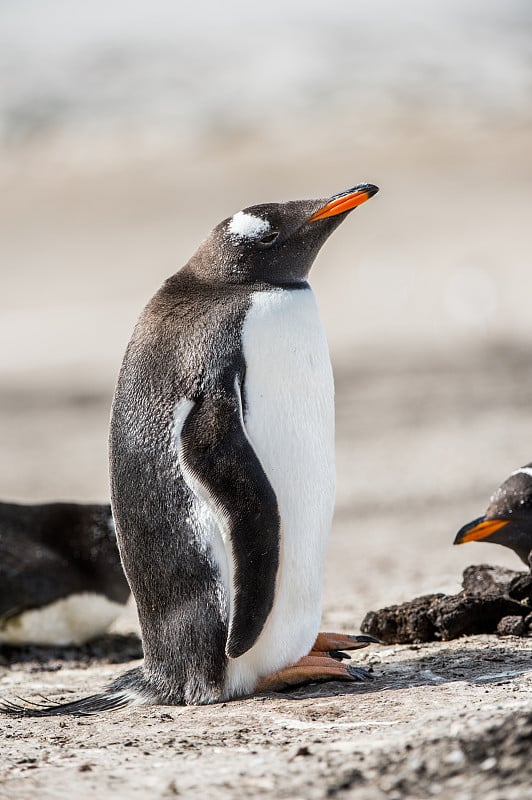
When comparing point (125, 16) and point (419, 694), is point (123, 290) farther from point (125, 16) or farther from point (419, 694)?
point (125, 16)

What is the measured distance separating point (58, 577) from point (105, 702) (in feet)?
8.23

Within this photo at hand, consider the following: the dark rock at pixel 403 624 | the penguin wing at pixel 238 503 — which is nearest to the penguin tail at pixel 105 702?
the penguin wing at pixel 238 503

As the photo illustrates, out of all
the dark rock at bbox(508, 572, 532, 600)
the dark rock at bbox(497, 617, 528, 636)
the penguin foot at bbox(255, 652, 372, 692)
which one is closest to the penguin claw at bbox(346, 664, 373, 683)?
the penguin foot at bbox(255, 652, 372, 692)

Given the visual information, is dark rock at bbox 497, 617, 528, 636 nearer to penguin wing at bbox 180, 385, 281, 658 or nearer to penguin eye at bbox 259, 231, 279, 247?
penguin wing at bbox 180, 385, 281, 658

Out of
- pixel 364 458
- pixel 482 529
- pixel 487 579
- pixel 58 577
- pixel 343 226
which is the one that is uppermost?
pixel 343 226

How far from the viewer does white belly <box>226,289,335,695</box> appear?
14.0ft

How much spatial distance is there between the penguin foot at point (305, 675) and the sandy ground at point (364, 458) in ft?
0.18

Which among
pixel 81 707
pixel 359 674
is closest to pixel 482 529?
pixel 359 674

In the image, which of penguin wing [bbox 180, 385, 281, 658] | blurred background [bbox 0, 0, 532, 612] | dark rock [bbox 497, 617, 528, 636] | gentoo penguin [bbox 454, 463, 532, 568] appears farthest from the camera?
blurred background [bbox 0, 0, 532, 612]

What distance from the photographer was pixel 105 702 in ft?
14.9

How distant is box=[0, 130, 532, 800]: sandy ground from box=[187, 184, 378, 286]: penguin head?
1597mm

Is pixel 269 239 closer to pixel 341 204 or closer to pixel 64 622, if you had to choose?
Result: pixel 341 204

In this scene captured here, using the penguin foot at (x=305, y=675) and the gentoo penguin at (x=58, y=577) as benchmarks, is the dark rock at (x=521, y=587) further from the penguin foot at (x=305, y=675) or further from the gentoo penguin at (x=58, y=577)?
the gentoo penguin at (x=58, y=577)

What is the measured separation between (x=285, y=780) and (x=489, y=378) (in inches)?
517
